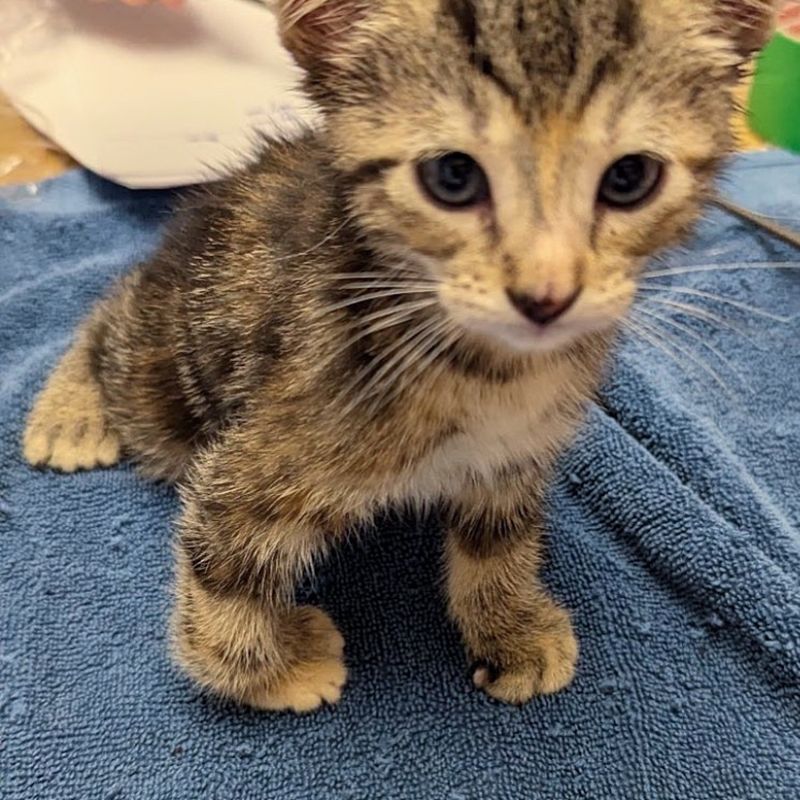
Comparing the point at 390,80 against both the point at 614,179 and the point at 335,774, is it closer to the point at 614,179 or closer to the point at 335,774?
the point at 614,179

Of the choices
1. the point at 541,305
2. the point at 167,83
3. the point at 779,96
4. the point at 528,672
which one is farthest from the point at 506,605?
the point at 779,96

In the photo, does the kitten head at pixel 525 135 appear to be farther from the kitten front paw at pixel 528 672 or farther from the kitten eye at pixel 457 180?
the kitten front paw at pixel 528 672

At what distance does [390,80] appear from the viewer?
702 mm

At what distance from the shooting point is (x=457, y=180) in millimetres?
684

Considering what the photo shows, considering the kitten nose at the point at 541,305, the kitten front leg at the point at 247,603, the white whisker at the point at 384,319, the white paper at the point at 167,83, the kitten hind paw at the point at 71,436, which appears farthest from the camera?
the white paper at the point at 167,83

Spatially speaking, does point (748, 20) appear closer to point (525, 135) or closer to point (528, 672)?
point (525, 135)

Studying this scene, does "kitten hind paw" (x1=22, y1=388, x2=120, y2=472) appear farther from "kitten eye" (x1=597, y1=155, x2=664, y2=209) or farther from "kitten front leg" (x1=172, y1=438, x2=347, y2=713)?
"kitten eye" (x1=597, y1=155, x2=664, y2=209)

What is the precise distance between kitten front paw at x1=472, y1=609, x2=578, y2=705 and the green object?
1021mm

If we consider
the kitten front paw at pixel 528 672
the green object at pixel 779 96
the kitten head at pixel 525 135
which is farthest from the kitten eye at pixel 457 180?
the green object at pixel 779 96

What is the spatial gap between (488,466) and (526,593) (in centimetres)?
20

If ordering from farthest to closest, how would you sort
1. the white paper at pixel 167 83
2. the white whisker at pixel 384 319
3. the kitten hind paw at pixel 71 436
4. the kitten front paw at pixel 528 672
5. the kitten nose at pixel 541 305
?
the white paper at pixel 167 83, the kitten hind paw at pixel 71 436, the kitten front paw at pixel 528 672, the white whisker at pixel 384 319, the kitten nose at pixel 541 305

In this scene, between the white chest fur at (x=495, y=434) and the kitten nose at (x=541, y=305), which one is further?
the white chest fur at (x=495, y=434)

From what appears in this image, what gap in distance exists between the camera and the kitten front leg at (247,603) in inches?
36.0

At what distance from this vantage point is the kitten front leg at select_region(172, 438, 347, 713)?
0.91m
